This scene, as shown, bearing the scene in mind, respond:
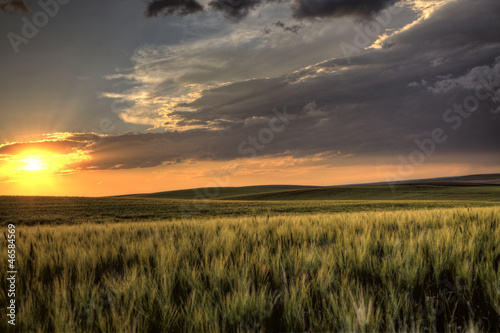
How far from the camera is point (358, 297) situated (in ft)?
5.94

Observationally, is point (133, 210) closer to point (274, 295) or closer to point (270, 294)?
point (274, 295)

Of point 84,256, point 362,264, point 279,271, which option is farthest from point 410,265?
point 84,256

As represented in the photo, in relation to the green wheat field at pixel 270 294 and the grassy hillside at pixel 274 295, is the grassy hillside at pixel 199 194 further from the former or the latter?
the grassy hillside at pixel 274 295

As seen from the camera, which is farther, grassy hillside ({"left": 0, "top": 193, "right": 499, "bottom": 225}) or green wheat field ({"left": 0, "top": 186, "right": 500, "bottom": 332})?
grassy hillside ({"left": 0, "top": 193, "right": 499, "bottom": 225})

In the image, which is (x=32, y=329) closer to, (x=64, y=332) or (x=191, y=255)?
(x=64, y=332)

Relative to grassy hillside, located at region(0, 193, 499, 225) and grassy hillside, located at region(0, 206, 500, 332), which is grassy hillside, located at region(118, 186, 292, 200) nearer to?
grassy hillside, located at region(0, 193, 499, 225)

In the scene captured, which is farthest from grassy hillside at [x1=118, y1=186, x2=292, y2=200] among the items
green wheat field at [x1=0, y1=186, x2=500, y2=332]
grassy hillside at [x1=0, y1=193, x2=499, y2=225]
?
green wheat field at [x1=0, y1=186, x2=500, y2=332]

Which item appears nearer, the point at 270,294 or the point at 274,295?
the point at 270,294

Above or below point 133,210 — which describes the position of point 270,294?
above

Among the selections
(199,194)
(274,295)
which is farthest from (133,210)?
(199,194)

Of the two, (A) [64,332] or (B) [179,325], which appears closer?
(A) [64,332]

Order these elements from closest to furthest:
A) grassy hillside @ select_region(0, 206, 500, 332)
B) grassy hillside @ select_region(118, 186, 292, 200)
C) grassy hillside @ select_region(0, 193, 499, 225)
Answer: grassy hillside @ select_region(0, 206, 500, 332), grassy hillside @ select_region(0, 193, 499, 225), grassy hillside @ select_region(118, 186, 292, 200)

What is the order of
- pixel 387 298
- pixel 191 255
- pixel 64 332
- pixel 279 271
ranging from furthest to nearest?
1. pixel 191 255
2. pixel 279 271
3. pixel 387 298
4. pixel 64 332

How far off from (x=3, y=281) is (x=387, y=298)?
3084mm
